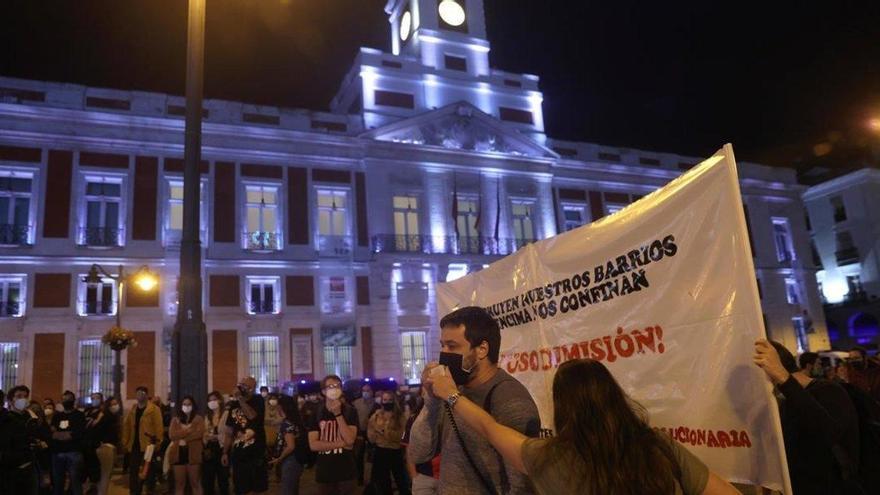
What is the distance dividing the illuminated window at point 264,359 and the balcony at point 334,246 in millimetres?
4055

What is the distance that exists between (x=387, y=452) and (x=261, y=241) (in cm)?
1818

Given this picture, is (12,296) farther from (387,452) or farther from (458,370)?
(458,370)

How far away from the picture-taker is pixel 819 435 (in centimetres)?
333

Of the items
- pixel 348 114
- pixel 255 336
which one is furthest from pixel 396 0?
pixel 255 336

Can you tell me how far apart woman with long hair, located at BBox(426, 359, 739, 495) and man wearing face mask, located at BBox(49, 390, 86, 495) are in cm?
884

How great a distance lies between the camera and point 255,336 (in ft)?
78.8

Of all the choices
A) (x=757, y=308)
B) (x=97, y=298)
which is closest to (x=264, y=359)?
(x=97, y=298)

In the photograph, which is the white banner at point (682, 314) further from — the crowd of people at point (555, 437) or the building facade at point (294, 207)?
the building facade at point (294, 207)

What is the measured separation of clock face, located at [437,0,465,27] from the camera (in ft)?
104

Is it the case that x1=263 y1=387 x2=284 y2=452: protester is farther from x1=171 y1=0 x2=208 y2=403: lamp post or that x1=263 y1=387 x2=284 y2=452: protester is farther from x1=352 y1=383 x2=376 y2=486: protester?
x1=171 y1=0 x2=208 y2=403: lamp post

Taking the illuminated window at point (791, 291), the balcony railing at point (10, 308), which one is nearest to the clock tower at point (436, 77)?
the balcony railing at point (10, 308)

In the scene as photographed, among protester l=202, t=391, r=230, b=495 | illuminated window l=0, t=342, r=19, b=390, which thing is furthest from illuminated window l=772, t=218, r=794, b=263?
illuminated window l=0, t=342, r=19, b=390

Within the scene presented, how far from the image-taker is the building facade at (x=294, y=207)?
869 inches

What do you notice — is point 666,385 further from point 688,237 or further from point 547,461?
point 547,461
